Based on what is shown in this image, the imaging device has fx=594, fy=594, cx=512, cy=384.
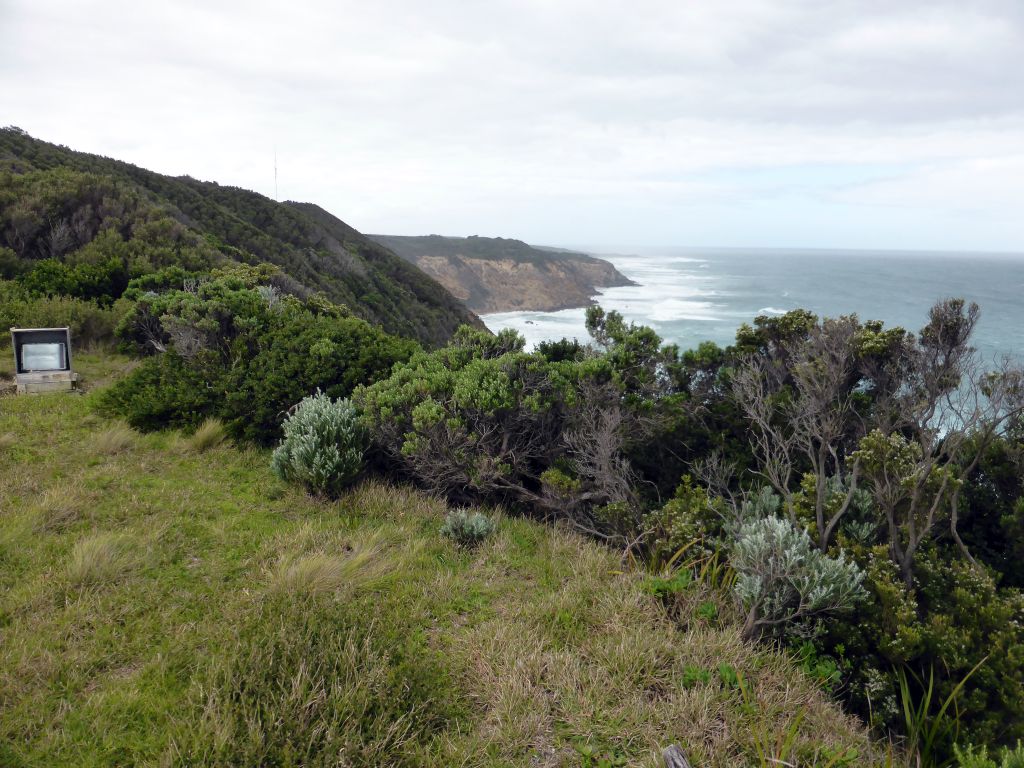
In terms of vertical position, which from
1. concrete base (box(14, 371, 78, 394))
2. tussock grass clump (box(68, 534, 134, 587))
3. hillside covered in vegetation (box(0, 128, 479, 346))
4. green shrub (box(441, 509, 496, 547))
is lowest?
green shrub (box(441, 509, 496, 547))

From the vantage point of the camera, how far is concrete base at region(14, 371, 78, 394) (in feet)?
30.0

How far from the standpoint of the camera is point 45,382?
9.34 metres

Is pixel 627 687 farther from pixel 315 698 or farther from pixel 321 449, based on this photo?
pixel 321 449

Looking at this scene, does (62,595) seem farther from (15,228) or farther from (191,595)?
(15,228)

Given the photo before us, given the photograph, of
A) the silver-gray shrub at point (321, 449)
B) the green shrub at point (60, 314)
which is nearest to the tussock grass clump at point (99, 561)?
the silver-gray shrub at point (321, 449)

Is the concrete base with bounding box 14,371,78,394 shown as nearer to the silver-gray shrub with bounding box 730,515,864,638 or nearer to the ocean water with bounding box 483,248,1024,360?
the silver-gray shrub with bounding box 730,515,864,638

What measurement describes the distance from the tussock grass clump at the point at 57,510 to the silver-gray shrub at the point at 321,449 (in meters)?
1.85

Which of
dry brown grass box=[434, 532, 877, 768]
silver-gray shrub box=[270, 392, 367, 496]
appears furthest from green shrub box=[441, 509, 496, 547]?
silver-gray shrub box=[270, 392, 367, 496]

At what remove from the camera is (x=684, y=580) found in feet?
15.6

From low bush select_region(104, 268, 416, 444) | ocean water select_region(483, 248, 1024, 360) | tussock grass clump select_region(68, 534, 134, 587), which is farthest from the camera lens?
ocean water select_region(483, 248, 1024, 360)

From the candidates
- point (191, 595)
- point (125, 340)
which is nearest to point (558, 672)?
point (191, 595)

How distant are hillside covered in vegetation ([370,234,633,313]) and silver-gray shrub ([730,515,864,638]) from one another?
3143 inches

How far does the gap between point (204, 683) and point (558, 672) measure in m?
2.06

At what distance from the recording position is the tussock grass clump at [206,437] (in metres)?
7.54
